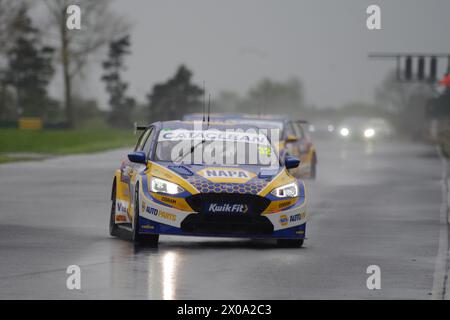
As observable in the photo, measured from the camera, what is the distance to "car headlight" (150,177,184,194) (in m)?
15.1

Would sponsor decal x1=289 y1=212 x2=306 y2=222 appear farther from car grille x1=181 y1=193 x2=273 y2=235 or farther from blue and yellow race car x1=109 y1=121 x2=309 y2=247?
car grille x1=181 y1=193 x2=273 y2=235

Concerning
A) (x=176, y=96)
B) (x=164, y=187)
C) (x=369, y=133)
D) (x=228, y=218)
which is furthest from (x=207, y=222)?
(x=176, y=96)

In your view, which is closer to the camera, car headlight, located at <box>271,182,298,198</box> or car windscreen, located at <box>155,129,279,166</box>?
car headlight, located at <box>271,182,298,198</box>

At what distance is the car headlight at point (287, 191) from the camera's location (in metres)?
15.2

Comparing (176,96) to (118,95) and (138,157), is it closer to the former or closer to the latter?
(118,95)

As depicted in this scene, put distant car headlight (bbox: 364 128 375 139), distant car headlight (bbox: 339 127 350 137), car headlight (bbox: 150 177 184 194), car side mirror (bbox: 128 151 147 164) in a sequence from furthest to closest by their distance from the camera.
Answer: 1. distant car headlight (bbox: 339 127 350 137)
2. distant car headlight (bbox: 364 128 375 139)
3. car side mirror (bbox: 128 151 147 164)
4. car headlight (bbox: 150 177 184 194)

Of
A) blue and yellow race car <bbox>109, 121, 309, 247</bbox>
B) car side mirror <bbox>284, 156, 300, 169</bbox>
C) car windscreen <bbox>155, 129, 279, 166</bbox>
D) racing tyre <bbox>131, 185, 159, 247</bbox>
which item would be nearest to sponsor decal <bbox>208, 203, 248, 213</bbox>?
blue and yellow race car <bbox>109, 121, 309, 247</bbox>

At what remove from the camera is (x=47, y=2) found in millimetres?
100750

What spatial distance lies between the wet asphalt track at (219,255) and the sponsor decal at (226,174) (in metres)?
0.74

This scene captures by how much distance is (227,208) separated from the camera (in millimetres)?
15016

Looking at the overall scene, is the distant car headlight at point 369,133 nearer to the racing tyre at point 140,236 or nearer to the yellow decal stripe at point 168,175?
the yellow decal stripe at point 168,175

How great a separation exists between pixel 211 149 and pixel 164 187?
136 cm

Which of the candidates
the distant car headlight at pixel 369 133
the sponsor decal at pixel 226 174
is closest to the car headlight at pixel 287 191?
the sponsor decal at pixel 226 174
